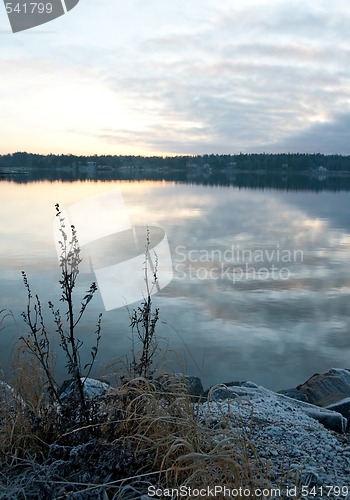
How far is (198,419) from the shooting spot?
385 centimetres

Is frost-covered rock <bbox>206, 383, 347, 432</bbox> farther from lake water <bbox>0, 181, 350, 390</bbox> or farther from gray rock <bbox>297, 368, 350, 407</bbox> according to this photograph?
gray rock <bbox>297, 368, 350, 407</bbox>

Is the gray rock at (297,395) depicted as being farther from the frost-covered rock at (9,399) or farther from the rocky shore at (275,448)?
the frost-covered rock at (9,399)

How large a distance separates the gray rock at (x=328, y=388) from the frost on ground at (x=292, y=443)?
134 cm

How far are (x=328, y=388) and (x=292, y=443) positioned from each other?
9.90 ft

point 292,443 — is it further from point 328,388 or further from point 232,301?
point 232,301

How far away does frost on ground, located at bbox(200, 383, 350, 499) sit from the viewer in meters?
3.26

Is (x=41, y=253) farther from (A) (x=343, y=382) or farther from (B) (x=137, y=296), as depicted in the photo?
(A) (x=343, y=382)

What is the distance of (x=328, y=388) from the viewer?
6.60 m

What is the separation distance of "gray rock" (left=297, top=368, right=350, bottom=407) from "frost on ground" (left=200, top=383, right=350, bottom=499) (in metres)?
1.34

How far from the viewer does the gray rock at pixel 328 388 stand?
6.30 metres

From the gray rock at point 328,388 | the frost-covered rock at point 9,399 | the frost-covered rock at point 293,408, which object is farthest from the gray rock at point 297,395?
the frost-covered rock at point 9,399

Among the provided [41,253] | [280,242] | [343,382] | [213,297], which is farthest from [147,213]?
[343,382]

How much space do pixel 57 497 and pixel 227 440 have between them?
113 centimetres

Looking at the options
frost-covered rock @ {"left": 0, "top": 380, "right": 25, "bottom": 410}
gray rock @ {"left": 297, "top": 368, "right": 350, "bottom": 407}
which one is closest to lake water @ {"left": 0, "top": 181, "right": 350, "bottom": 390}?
gray rock @ {"left": 297, "top": 368, "right": 350, "bottom": 407}
